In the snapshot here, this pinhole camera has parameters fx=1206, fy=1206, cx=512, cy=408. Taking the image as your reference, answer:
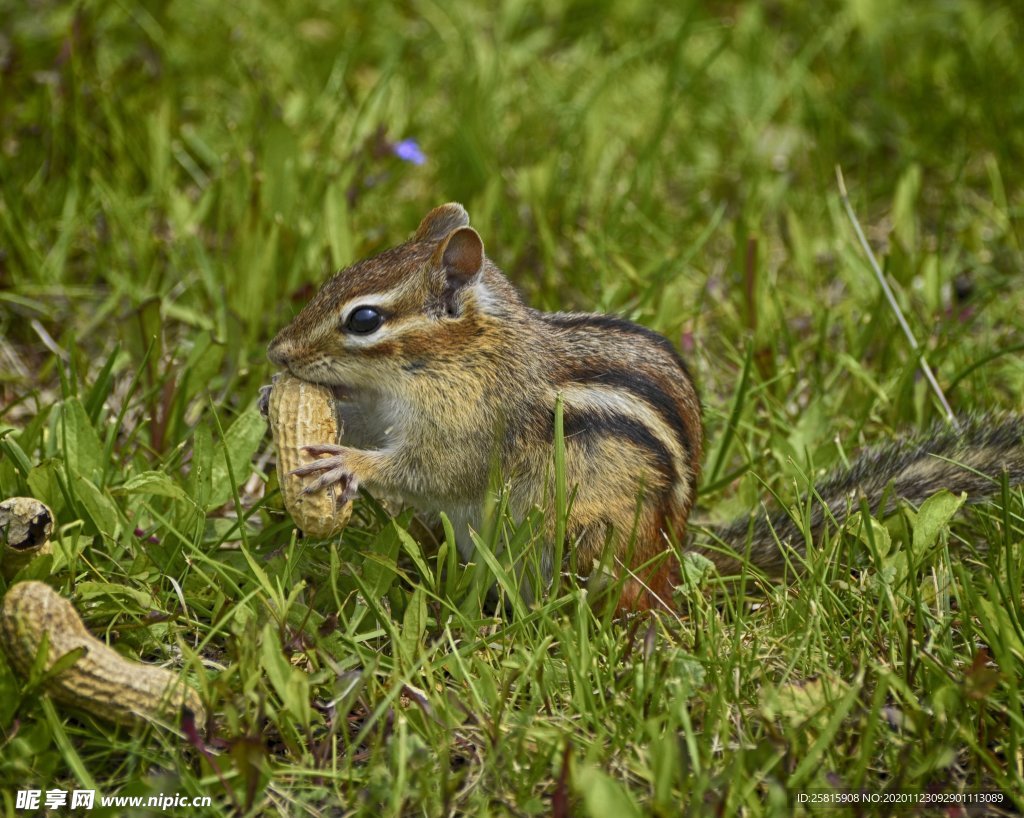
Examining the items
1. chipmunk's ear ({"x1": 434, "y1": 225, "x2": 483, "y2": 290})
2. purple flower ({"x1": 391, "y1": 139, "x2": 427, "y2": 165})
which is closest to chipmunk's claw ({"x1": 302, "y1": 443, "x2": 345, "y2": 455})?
chipmunk's ear ({"x1": 434, "y1": 225, "x2": 483, "y2": 290})

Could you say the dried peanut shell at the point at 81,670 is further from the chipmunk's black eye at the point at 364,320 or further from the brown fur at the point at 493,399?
the chipmunk's black eye at the point at 364,320

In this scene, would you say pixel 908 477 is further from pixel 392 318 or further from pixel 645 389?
pixel 392 318

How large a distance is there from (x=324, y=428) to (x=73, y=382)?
74 cm

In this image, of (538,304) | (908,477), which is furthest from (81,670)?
(538,304)

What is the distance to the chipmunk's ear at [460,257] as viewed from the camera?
300 centimetres

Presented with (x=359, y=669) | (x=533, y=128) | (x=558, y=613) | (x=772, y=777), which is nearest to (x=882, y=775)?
(x=772, y=777)

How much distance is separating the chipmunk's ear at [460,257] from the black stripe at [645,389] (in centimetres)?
37

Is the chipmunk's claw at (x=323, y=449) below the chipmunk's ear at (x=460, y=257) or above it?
below

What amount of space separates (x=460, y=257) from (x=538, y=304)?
1.11m

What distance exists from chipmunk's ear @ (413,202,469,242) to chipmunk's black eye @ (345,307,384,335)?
354 millimetres

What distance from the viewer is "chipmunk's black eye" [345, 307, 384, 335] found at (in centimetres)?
295

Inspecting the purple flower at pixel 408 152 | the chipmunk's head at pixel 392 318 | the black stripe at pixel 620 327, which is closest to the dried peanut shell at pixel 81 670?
the chipmunk's head at pixel 392 318

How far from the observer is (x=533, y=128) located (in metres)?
5.02

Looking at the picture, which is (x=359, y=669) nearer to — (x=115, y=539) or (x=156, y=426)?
(x=115, y=539)
